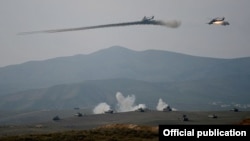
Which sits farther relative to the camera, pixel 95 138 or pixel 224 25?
pixel 224 25

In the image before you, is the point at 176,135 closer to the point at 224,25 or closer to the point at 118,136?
the point at 118,136

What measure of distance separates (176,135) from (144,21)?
37609 mm

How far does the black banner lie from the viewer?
42156 millimetres

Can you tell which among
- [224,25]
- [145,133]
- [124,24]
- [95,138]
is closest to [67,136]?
[95,138]

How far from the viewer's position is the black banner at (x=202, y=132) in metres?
42.2

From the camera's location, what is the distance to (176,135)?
42.1 metres

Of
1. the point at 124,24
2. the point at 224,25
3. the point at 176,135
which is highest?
the point at 224,25

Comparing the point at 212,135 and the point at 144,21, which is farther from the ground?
the point at 144,21

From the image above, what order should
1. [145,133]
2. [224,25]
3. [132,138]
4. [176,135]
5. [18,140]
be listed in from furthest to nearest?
1. [224,25]
2. [145,133]
3. [132,138]
4. [18,140]
5. [176,135]

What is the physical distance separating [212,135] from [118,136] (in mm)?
35657

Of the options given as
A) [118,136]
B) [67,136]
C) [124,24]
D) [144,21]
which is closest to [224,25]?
[144,21]

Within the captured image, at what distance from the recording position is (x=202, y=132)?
4325 centimetres

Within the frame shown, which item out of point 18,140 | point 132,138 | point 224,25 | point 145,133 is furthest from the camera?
point 224,25

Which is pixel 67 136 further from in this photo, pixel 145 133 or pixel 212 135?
pixel 212 135
